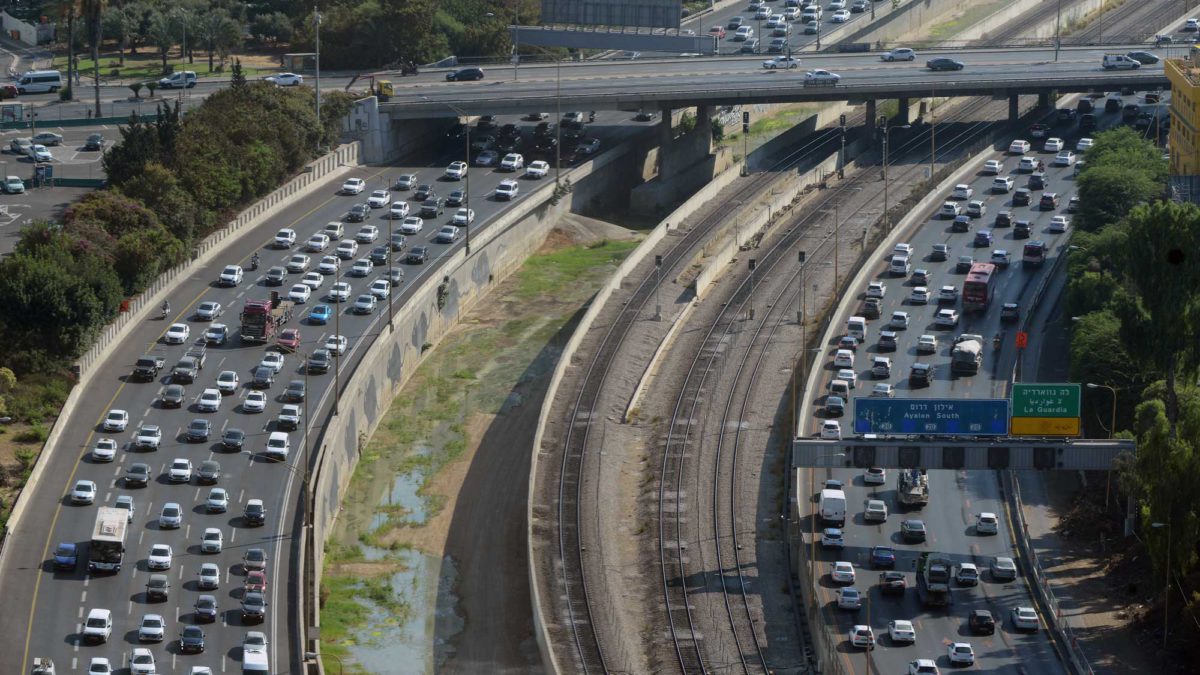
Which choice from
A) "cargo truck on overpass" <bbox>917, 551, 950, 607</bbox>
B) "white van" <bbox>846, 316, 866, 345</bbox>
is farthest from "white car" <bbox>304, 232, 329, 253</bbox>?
"cargo truck on overpass" <bbox>917, 551, 950, 607</bbox>

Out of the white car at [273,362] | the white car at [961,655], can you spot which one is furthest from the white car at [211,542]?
the white car at [961,655]

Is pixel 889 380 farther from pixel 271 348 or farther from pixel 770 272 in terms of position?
pixel 271 348

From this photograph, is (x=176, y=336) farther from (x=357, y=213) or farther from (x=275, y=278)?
(x=357, y=213)

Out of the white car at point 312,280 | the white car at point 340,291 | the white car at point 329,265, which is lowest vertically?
the white car at point 340,291

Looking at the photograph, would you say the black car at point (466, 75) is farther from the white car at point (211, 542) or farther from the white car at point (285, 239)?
the white car at point (211, 542)

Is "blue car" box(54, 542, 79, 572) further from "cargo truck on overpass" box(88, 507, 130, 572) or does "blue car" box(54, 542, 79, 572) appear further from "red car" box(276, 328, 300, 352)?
"red car" box(276, 328, 300, 352)

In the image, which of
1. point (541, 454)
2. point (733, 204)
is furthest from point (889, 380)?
point (733, 204)

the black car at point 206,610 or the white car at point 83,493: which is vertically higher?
the white car at point 83,493
